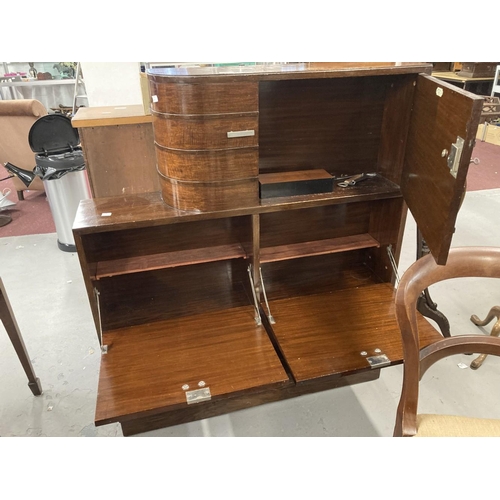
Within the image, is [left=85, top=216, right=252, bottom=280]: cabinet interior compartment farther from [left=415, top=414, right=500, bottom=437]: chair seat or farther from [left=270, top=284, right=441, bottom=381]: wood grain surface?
[left=415, top=414, right=500, bottom=437]: chair seat

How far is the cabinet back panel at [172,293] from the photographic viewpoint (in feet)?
5.54

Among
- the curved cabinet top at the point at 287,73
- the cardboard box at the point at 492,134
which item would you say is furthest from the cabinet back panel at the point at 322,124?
the cardboard box at the point at 492,134

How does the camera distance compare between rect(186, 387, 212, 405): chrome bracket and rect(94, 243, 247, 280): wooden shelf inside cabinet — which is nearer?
rect(186, 387, 212, 405): chrome bracket

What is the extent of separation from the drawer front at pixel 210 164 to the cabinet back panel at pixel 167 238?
23 cm

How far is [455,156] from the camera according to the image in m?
0.95

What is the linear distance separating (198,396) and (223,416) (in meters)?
0.53

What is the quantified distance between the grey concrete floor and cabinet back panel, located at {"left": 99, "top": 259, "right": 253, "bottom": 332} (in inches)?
18.0

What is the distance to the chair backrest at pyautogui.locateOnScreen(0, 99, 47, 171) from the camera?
379 centimetres

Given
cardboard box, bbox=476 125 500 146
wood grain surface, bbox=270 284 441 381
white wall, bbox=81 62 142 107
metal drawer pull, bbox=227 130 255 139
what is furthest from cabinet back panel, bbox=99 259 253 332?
cardboard box, bbox=476 125 500 146

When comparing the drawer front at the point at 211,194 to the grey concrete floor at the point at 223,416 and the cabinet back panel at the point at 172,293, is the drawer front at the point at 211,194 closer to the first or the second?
the cabinet back panel at the point at 172,293

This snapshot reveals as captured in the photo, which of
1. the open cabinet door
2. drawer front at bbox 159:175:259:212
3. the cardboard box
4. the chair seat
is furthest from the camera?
the cardboard box

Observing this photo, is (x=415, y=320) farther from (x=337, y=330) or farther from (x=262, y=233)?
(x=262, y=233)

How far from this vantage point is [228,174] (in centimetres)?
138

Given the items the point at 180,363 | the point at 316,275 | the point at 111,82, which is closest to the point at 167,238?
the point at 180,363
